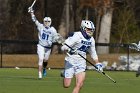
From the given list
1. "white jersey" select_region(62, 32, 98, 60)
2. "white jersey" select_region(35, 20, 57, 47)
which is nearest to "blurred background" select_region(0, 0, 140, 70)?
"white jersey" select_region(35, 20, 57, 47)

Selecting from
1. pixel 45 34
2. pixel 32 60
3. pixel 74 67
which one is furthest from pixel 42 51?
pixel 32 60

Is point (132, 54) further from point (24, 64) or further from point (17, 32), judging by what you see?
point (17, 32)

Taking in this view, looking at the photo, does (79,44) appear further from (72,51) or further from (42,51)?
(42,51)

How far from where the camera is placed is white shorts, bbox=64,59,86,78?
14859 mm

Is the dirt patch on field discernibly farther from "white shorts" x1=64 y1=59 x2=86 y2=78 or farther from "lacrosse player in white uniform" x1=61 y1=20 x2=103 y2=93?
"lacrosse player in white uniform" x1=61 y1=20 x2=103 y2=93

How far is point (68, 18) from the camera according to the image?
46.2 metres

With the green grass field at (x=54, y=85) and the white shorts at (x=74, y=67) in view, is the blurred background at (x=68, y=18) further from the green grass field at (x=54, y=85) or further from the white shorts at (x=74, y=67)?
the white shorts at (x=74, y=67)

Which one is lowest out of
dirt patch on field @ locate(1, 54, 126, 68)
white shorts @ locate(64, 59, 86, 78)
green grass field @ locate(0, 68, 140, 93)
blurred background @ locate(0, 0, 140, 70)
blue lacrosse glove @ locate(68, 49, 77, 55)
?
green grass field @ locate(0, 68, 140, 93)

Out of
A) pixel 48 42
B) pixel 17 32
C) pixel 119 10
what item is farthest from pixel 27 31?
pixel 48 42

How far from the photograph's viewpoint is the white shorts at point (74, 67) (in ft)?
48.8

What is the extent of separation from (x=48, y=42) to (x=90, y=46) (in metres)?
7.81

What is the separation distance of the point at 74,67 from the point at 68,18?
31367mm

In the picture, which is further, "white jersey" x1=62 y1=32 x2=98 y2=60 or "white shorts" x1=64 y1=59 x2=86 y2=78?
"white shorts" x1=64 y1=59 x2=86 y2=78

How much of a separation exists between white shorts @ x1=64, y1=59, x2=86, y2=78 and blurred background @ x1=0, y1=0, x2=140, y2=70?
23288mm
